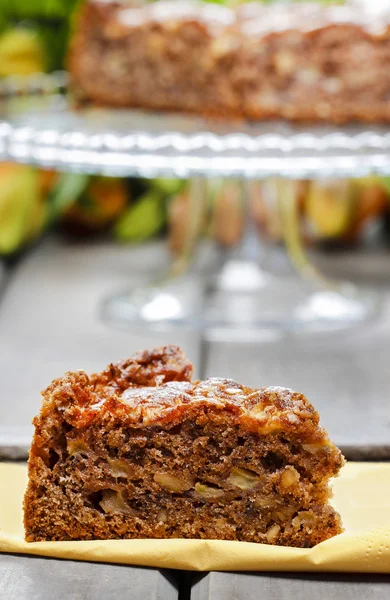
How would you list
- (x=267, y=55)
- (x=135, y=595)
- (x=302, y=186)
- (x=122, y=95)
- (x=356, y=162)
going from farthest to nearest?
1. (x=302, y=186)
2. (x=122, y=95)
3. (x=267, y=55)
4. (x=356, y=162)
5. (x=135, y=595)

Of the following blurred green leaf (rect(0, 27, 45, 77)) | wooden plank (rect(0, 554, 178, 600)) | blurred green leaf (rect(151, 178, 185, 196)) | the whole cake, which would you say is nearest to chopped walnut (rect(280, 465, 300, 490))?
wooden plank (rect(0, 554, 178, 600))

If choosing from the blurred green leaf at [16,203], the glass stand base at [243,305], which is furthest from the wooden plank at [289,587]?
the blurred green leaf at [16,203]

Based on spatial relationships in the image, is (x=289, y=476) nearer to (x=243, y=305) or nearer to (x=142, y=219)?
(x=243, y=305)

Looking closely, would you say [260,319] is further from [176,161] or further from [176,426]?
[176,426]

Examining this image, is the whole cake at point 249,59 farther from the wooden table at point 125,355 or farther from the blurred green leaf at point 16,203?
the blurred green leaf at point 16,203

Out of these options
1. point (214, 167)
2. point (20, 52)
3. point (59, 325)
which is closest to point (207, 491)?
point (214, 167)

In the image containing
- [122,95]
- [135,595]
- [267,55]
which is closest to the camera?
[135,595]

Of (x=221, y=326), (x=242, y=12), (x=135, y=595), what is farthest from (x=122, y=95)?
(x=135, y=595)
